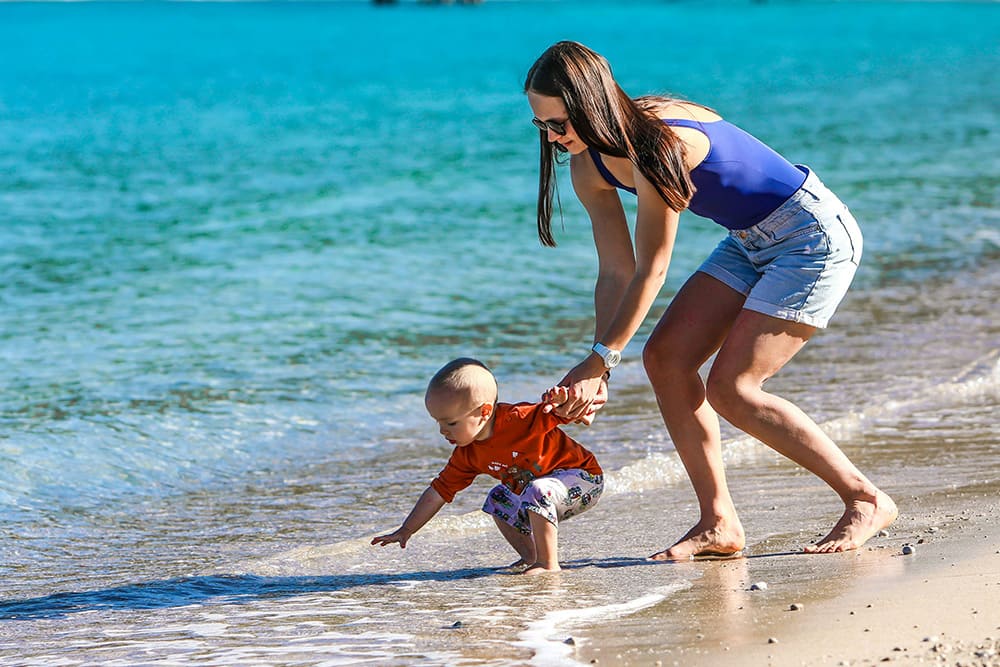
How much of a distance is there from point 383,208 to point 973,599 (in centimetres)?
1201

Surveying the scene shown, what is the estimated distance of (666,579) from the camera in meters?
3.96

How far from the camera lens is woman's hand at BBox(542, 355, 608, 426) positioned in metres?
3.79

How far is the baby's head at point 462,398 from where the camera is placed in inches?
153

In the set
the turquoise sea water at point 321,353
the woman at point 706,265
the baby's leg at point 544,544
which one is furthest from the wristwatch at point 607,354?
the turquoise sea water at point 321,353

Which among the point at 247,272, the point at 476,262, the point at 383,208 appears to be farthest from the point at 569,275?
the point at 383,208

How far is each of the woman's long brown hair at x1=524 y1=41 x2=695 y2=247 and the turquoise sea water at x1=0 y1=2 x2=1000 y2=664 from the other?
1.22 m

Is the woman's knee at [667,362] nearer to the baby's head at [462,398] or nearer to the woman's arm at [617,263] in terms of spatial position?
the woman's arm at [617,263]

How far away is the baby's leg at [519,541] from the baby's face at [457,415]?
37 centimetres

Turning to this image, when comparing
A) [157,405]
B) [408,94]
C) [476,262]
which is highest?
[408,94]

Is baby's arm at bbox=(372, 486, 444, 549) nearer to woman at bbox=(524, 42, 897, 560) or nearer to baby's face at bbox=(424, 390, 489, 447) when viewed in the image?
baby's face at bbox=(424, 390, 489, 447)

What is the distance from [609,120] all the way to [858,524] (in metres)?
1.57

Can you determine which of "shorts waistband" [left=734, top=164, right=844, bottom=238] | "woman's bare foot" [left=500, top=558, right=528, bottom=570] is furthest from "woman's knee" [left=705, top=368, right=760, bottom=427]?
"woman's bare foot" [left=500, top=558, right=528, bottom=570]

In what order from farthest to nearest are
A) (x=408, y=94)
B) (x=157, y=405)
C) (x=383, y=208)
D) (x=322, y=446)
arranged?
(x=408, y=94) < (x=383, y=208) < (x=157, y=405) < (x=322, y=446)

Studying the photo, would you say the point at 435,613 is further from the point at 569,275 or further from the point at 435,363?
the point at 569,275
